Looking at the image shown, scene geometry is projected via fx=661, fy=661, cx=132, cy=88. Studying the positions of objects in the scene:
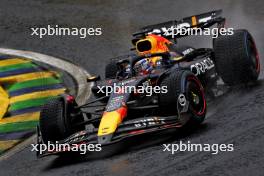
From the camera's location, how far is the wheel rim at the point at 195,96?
25.8 ft

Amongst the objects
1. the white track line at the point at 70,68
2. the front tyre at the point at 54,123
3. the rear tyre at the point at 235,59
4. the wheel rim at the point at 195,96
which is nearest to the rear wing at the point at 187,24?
the rear tyre at the point at 235,59

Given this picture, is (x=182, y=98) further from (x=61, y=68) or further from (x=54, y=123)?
(x=61, y=68)

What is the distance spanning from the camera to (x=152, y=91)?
838 cm

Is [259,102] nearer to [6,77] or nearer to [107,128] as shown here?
[107,128]

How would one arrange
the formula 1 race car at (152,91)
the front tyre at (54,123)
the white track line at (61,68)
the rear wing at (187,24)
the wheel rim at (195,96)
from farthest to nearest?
1. the rear wing at (187,24)
2. the white track line at (61,68)
3. the front tyre at (54,123)
4. the wheel rim at (195,96)
5. the formula 1 race car at (152,91)

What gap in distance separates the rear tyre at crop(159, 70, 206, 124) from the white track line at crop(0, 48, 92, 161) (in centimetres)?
234

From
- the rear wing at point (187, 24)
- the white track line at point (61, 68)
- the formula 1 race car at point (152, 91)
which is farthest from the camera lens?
the rear wing at point (187, 24)

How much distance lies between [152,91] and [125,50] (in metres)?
4.69

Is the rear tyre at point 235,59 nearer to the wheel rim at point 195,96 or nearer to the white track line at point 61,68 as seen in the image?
the wheel rim at point 195,96

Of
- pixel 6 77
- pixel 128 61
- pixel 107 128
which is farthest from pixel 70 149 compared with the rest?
pixel 6 77

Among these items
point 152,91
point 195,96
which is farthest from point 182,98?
point 152,91

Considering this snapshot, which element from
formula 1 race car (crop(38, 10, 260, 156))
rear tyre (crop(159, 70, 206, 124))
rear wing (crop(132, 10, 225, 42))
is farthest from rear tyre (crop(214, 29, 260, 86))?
rear tyre (crop(159, 70, 206, 124))

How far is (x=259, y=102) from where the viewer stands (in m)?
8.46

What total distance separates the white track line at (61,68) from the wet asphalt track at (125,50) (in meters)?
0.18
